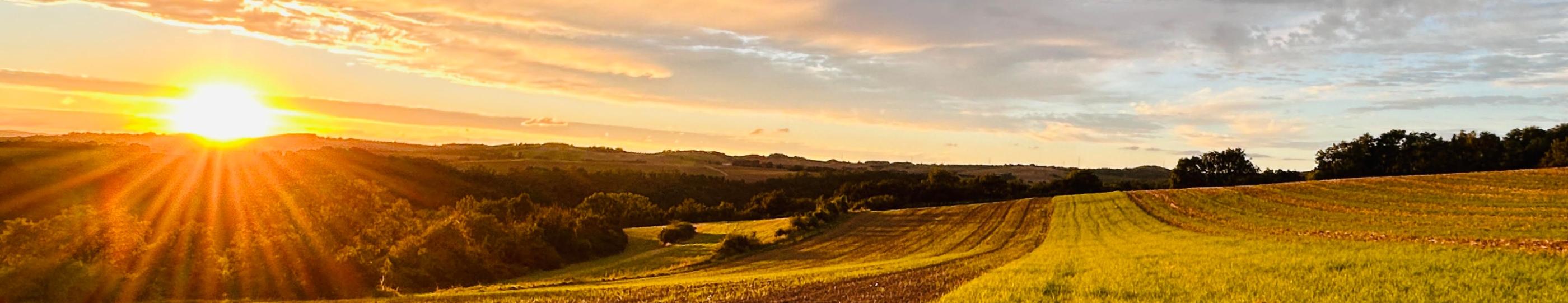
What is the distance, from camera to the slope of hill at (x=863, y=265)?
23.4 m

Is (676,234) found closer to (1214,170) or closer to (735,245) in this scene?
(735,245)

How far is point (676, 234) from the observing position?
217 feet

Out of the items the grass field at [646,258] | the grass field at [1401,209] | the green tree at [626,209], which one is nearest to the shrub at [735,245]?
the grass field at [646,258]

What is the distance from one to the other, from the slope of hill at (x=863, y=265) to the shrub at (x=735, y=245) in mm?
1201

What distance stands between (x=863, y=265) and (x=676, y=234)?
32119 millimetres

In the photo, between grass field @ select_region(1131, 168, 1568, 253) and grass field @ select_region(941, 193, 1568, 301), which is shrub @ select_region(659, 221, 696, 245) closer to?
grass field @ select_region(1131, 168, 1568, 253)

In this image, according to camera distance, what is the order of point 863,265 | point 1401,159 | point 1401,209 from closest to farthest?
point 863,265, point 1401,209, point 1401,159

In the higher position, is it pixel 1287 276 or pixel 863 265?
pixel 1287 276

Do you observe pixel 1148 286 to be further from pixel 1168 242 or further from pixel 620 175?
pixel 620 175

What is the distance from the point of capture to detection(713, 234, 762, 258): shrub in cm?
5262

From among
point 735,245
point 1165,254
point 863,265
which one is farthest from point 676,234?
point 1165,254

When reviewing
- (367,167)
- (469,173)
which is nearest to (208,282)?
(367,167)

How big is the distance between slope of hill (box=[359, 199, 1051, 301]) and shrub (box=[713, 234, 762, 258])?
1201mm

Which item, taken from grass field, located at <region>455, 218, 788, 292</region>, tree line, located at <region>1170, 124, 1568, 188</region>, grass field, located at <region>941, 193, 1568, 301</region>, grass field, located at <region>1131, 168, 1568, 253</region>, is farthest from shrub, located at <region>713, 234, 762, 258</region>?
tree line, located at <region>1170, 124, 1568, 188</region>
